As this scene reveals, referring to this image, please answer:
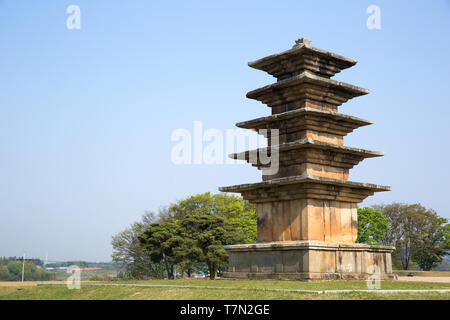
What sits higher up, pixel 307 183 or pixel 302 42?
pixel 302 42

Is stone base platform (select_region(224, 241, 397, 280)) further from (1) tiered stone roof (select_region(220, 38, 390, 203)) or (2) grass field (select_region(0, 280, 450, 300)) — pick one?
(2) grass field (select_region(0, 280, 450, 300))

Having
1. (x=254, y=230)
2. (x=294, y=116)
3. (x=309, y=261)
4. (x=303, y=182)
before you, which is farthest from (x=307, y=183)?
(x=254, y=230)

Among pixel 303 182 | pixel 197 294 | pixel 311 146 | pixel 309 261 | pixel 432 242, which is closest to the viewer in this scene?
pixel 197 294

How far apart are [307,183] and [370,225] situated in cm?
4028

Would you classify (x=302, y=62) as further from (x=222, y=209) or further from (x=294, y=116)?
(x=222, y=209)

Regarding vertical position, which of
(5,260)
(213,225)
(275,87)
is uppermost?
(275,87)

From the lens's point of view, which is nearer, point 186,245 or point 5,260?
point 186,245

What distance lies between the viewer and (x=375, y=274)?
21250 millimetres

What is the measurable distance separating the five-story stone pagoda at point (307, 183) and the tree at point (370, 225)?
3564 cm

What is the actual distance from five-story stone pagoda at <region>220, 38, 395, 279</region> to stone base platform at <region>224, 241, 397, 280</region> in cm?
4

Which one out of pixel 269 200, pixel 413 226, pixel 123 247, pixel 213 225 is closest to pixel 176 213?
pixel 123 247

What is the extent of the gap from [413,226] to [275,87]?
152 ft

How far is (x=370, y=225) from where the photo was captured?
190 ft
